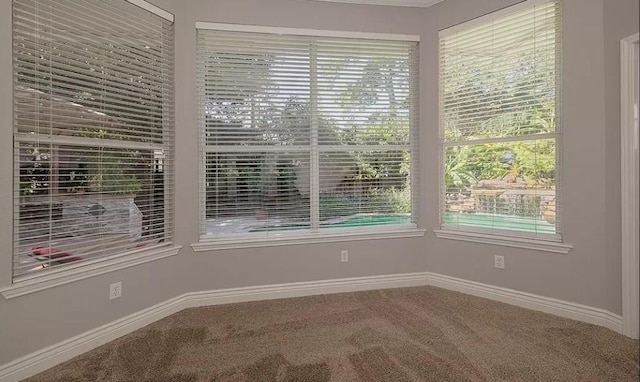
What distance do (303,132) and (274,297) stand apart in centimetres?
154

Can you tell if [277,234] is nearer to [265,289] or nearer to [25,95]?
[265,289]

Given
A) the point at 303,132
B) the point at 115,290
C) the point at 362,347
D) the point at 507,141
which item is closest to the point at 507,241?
the point at 507,141

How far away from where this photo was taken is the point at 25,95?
6.82 ft

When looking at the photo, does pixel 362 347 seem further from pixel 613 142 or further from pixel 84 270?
pixel 613 142

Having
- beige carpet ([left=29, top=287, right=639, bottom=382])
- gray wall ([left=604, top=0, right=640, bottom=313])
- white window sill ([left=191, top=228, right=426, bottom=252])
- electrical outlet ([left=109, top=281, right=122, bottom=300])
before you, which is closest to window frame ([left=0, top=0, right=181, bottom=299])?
electrical outlet ([left=109, top=281, right=122, bottom=300])

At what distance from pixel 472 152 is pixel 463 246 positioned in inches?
34.9

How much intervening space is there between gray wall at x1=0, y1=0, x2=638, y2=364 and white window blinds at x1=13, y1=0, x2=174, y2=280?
0.33ft

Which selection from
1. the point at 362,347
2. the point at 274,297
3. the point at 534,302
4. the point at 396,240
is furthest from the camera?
the point at 396,240

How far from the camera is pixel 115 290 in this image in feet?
8.43

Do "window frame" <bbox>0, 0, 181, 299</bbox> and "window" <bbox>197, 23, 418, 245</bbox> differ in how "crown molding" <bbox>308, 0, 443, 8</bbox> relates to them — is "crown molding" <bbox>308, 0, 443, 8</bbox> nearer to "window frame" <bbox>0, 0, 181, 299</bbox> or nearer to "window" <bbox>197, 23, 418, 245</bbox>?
"window" <bbox>197, 23, 418, 245</bbox>

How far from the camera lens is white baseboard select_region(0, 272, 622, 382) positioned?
214 cm

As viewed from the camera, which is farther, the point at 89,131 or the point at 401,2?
the point at 401,2

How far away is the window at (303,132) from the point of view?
10.5ft

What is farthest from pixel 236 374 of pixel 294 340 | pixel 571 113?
pixel 571 113
